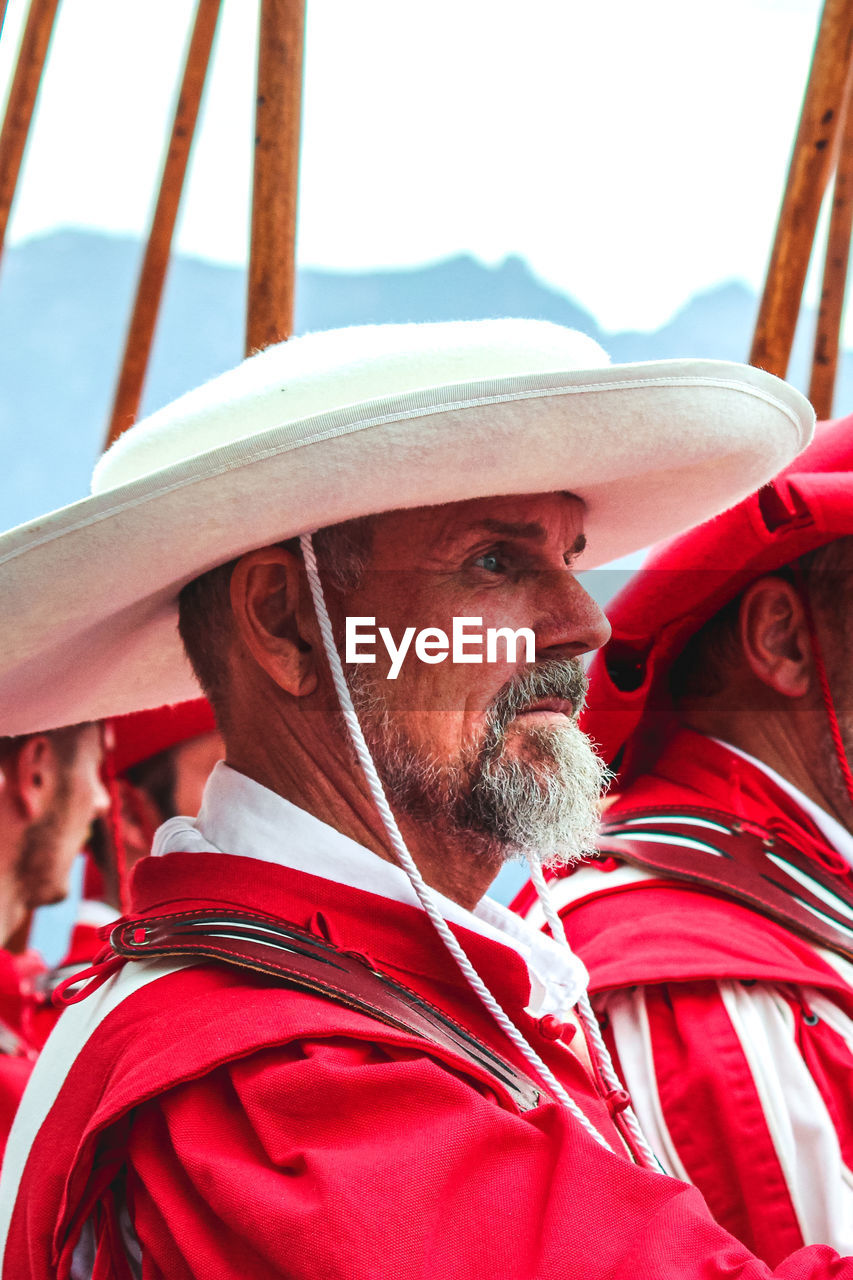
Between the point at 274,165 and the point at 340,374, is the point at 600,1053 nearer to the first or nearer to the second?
the point at 340,374

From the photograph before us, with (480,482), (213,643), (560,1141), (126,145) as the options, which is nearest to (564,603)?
(480,482)

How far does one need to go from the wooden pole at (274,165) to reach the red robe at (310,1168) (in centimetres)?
155

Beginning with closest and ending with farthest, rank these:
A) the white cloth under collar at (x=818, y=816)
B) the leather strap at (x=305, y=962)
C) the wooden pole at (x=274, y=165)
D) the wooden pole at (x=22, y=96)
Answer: the leather strap at (x=305, y=962) → the white cloth under collar at (x=818, y=816) → the wooden pole at (x=274, y=165) → the wooden pole at (x=22, y=96)

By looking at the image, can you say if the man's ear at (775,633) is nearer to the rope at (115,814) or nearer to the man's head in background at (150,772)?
the man's head in background at (150,772)

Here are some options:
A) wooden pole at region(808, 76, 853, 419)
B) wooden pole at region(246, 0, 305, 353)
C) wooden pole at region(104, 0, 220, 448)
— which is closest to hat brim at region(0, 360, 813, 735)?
wooden pole at region(246, 0, 305, 353)

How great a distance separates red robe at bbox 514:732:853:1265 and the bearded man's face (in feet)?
1.11

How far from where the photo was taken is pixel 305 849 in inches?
56.0

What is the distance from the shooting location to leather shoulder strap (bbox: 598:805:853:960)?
6.21 feet

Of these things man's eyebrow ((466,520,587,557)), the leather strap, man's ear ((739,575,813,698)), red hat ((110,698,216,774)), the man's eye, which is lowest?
the leather strap

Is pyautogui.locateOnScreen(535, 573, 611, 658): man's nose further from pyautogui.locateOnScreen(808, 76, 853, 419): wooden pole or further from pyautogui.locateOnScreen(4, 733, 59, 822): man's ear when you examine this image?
pyautogui.locateOnScreen(4, 733, 59, 822): man's ear

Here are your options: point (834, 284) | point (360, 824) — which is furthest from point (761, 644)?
point (834, 284)

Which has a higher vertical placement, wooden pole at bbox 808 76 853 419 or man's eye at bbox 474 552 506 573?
wooden pole at bbox 808 76 853 419

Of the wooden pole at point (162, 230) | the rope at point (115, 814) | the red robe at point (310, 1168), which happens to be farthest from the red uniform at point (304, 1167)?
the wooden pole at point (162, 230)

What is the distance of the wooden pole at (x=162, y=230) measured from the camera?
11.9ft
